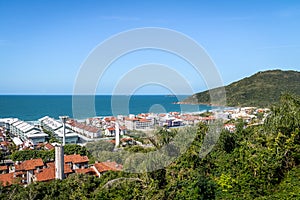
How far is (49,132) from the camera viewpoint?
19.7 m

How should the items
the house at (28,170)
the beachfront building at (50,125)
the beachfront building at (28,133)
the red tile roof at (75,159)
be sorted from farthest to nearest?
1. the beachfront building at (50,125)
2. the beachfront building at (28,133)
3. the red tile roof at (75,159)
4. the house at (28,170)

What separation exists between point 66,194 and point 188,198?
8.30 ft

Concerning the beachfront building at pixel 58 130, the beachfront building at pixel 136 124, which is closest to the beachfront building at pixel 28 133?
the beachfront building at pixel 58 130

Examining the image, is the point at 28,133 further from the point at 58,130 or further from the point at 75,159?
the point at 75,159

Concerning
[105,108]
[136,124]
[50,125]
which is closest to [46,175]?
[136,124]

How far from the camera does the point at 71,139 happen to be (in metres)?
15.3

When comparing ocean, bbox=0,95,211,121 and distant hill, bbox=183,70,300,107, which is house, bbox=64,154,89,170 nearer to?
ocean, bbox=0,95,211,121

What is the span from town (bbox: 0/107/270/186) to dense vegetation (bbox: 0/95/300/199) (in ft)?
5.66

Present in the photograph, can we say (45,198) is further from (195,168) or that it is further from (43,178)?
(43,178)

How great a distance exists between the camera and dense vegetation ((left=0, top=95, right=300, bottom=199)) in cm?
362

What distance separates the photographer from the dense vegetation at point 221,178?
3.62m

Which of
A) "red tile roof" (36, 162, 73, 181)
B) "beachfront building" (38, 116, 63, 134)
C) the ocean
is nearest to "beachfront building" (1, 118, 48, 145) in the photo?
"beachfront building" (38, 116, 63, 134)

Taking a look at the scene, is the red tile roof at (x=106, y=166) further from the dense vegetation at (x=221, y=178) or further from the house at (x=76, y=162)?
the dense vegetation at (x=221, y=178)

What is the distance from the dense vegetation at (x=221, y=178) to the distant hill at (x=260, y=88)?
17.0 meters
